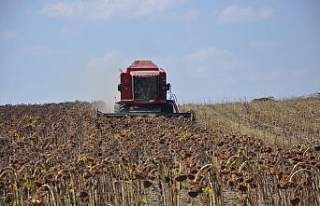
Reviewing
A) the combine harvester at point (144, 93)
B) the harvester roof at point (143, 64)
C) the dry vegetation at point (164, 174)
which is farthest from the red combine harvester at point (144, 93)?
the dry vegetation at point (164, 174)

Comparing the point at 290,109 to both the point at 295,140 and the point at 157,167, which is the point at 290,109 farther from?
the point at 157,167

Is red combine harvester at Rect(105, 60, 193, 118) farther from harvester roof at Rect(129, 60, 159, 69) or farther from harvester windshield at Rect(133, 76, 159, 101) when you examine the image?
harvester roof at Rect(129, 60, 159, 69)

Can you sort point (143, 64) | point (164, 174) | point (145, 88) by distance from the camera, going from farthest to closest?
1. point (143, 64)
2. point (145, 88)
3. point (164, 174)

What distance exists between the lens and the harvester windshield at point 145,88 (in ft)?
80.2

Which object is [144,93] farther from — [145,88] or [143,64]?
[143,64]

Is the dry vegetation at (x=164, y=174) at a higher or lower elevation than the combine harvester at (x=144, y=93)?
lower

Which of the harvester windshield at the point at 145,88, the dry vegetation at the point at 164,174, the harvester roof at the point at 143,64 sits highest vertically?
the harvester roof at the point at 143,64

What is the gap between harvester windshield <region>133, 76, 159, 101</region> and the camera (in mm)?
24453

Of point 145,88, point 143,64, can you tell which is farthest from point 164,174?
point 143,64

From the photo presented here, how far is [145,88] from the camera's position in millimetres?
24453

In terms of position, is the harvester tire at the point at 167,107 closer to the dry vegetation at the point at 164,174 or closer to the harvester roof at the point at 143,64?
the harvester roof at the point at 143,64

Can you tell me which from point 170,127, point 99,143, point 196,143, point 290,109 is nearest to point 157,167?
point 196,143

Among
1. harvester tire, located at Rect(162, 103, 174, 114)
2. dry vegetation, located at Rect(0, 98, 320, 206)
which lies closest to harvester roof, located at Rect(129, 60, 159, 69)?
harvester tire, located at Rect(162, 103, 174, 114)

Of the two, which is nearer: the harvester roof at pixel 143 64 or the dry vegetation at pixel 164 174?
the dry vegetation at pixel 164 174
